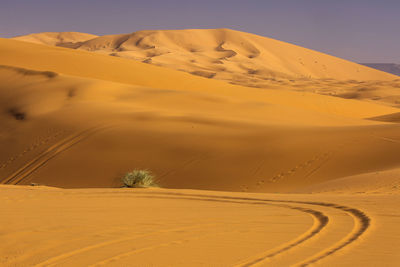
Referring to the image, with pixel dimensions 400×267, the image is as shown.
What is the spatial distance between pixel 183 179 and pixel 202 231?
10012 millimetres

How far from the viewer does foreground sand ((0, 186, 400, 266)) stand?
223 inches

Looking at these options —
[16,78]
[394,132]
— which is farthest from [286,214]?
[16,78]

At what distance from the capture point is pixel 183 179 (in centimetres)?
1719

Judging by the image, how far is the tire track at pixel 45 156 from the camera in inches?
758

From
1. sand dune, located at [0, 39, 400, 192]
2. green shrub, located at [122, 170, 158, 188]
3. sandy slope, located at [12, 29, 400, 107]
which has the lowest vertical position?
green shrub, located at [122, 170, 158, 188]

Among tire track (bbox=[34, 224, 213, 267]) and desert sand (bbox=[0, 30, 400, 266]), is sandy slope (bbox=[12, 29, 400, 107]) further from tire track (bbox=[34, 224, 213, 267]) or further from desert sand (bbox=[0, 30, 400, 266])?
tire track (bbox=[34, 224, 213, 267])

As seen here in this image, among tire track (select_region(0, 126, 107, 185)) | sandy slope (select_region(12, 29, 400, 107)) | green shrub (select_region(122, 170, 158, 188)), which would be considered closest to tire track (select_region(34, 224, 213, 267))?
green shrub (select_region(122, 170, 158, 188))

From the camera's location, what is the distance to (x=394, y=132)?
19.1m

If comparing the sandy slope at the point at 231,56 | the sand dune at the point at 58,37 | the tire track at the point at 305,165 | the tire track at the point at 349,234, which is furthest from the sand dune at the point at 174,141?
the sand dune at the point at 58,37

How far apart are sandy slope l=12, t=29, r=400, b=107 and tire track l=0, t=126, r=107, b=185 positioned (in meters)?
61.1

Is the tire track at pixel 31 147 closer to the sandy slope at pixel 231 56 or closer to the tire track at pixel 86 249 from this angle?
the tire track at pixel 86 249

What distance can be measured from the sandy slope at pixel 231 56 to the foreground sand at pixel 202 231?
72.9 meters

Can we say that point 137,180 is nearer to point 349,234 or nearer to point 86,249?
point 86,249

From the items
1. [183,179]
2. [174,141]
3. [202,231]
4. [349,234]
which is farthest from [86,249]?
[174,141]
